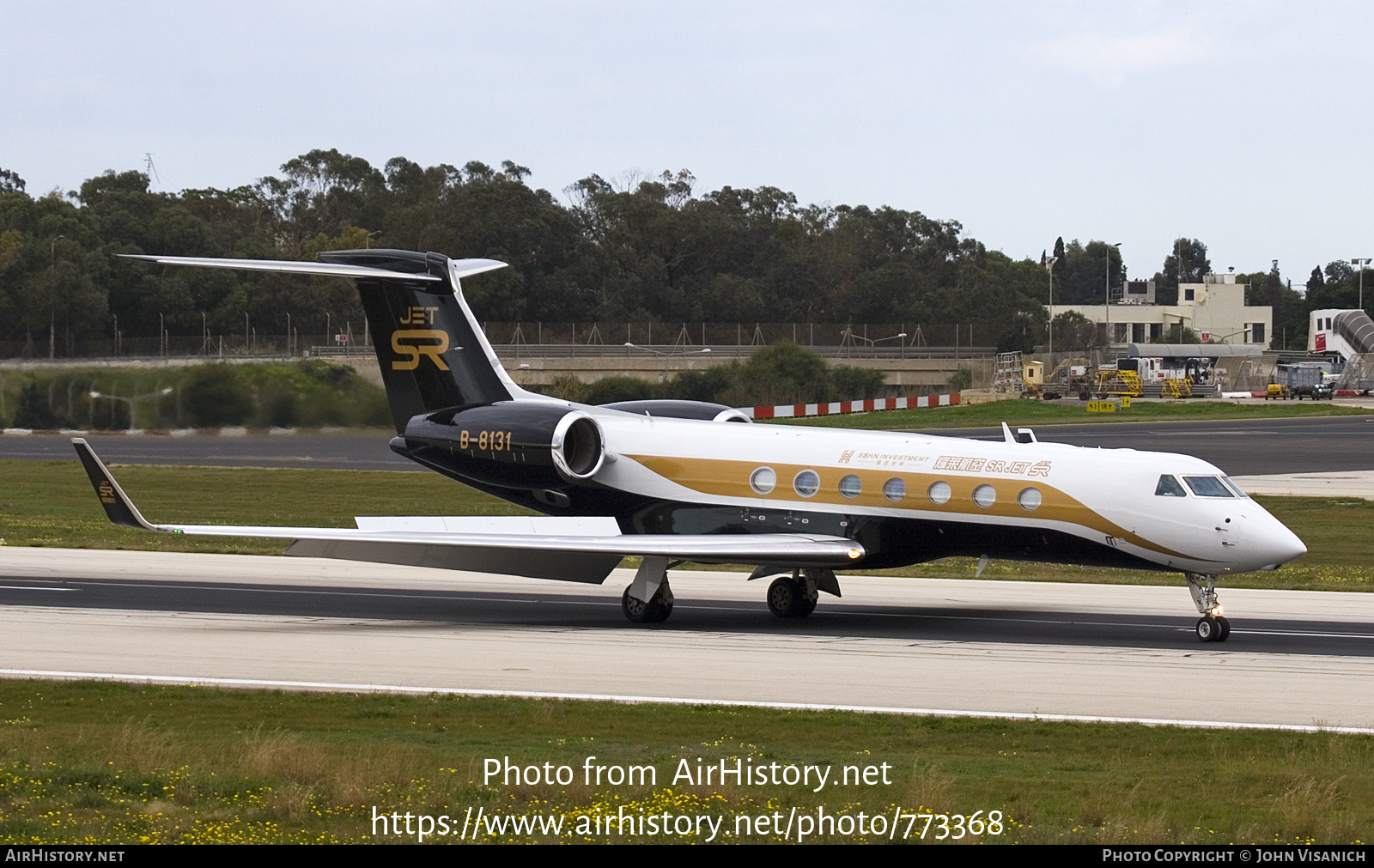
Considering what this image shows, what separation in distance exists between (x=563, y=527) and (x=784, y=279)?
290 feet

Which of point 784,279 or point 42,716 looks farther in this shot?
point 784,279

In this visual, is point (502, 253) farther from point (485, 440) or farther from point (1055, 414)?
point (485, 440)

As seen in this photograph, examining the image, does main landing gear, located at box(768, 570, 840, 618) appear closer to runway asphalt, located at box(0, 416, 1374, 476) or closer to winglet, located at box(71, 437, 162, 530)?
winglet, located at box(71, 437, 162, 530)

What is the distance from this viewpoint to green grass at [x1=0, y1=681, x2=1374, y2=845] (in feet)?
32.9

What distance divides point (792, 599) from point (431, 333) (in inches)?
305

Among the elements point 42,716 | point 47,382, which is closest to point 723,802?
point 42,716

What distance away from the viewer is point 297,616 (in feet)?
75.7

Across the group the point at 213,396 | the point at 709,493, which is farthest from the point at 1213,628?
the point at 213,396

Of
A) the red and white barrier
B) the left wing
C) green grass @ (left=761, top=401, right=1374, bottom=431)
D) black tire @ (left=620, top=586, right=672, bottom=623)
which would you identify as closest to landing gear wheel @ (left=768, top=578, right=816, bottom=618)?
the left wing

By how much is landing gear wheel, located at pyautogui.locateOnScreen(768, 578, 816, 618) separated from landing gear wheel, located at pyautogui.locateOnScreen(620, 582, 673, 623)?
166cm

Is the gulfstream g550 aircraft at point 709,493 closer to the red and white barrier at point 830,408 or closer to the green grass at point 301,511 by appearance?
the green grass at point 301,511

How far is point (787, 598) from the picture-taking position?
77.0ft

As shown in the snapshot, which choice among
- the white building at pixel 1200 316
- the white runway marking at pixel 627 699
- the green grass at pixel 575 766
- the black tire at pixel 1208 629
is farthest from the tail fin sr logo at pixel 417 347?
the white building at pixel 1200 316

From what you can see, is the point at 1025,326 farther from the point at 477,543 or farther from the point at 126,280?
the point at 477,543
